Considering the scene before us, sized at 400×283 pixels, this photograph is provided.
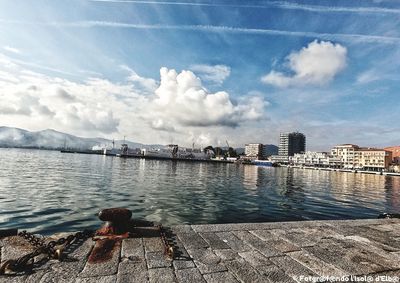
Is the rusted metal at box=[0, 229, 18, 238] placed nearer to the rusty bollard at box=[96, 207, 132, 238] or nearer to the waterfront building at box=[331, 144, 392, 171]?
the rusty bollard at box=[96, 207, 132, 238]

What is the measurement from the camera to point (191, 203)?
65.9ft

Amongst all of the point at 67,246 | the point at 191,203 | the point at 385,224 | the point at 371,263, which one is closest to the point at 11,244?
the point at 67,246

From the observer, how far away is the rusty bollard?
669 centimetres

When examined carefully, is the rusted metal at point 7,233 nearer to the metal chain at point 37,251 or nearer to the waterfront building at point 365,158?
the metal chain at point 37,251

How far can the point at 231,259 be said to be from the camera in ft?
18.2

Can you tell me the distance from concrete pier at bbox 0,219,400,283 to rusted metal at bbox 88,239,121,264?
1.6 inches

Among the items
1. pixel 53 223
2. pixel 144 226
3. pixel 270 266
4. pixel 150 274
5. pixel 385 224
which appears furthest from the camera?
pixel 53 223

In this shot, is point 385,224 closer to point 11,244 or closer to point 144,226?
point 144,226

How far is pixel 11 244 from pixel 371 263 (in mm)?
8463

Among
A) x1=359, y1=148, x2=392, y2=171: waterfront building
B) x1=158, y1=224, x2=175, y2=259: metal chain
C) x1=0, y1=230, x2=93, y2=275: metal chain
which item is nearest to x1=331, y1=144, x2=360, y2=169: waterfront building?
x1=359, y1=148, x2=392, y2=171: waterfront building

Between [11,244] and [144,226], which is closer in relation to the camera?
[11,244]

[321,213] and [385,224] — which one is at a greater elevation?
[385,224]

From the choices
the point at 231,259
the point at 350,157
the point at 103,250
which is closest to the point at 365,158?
the point at 350,157

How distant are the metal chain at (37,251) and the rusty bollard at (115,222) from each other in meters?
0.45
